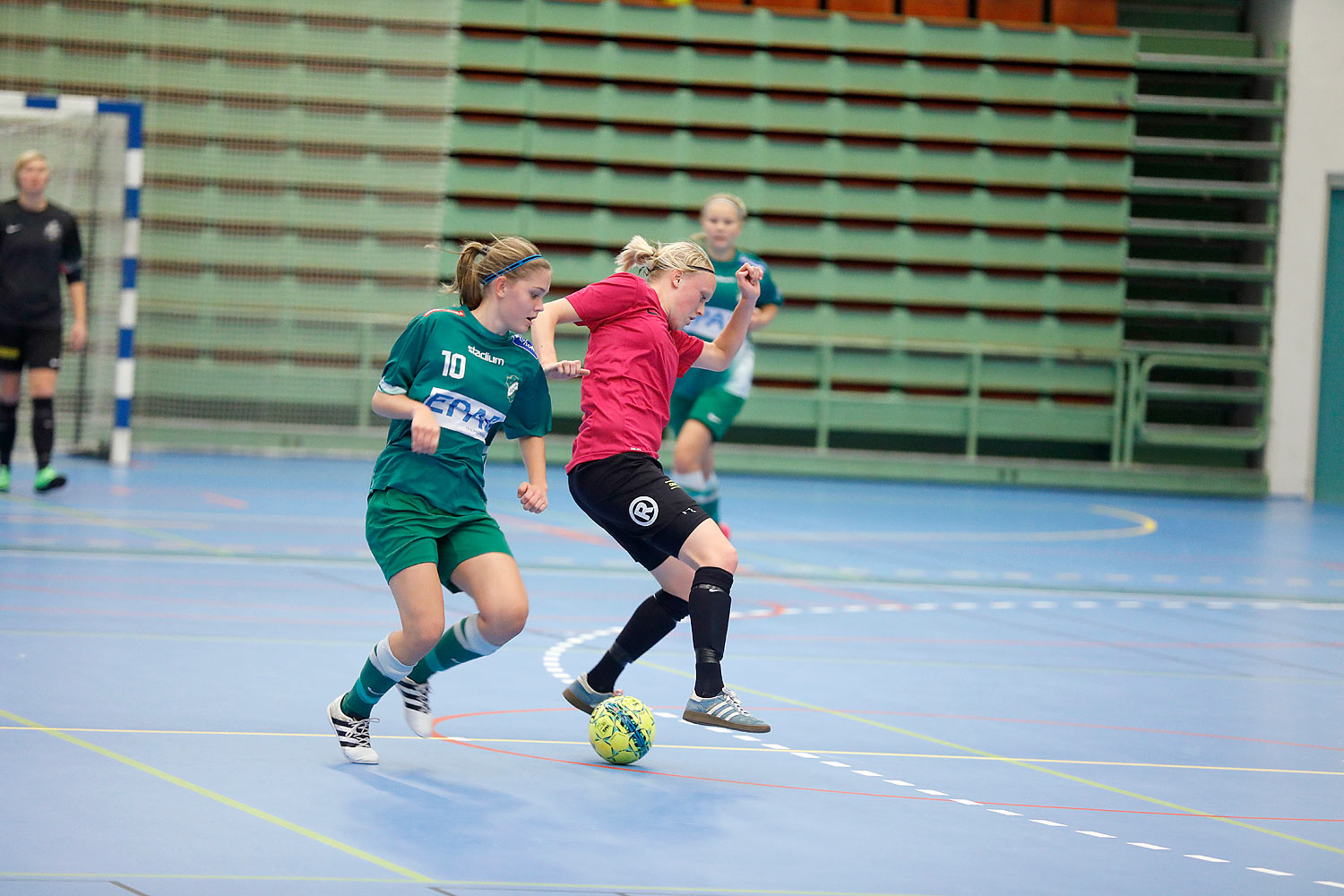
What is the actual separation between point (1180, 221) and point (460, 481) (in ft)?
43.1

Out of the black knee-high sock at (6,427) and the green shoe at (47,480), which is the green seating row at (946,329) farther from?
the black knee-high sock at (6,427)

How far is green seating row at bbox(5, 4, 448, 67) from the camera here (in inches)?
525

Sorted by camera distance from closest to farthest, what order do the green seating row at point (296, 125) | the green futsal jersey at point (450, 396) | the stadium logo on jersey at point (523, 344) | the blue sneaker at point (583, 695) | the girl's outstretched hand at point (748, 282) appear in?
the green futsal jersey at point (450, 396)
the stadium logo on jersey at point (523, 344)
the blue sneaker at point (583, 695)
the girl's outstretched hand at point (748, 282)
the green seating row at point (296, 125)

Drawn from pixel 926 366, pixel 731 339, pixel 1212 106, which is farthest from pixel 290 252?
pixel 731 339

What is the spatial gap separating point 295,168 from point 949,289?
253 inches

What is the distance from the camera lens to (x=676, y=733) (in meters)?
4.58

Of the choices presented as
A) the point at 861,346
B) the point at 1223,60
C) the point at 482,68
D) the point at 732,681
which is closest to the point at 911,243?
the point at 861,346

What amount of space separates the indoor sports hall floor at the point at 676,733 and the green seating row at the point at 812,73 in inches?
283

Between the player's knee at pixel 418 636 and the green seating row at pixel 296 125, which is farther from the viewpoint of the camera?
the green seating row at pixel 296 125

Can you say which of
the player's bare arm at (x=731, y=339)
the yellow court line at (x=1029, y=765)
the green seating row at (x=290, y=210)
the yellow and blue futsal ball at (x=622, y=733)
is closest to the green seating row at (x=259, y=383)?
the green seating row at (x=290, y=210)

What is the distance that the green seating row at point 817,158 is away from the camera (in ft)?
49.8

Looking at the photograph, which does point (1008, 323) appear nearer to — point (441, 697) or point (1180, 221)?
point (1180, 221)

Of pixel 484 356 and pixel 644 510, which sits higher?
pixel 484 356

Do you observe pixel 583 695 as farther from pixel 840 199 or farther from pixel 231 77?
pixel 840 199
